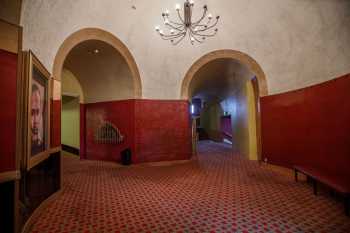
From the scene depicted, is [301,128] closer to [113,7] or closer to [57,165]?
[57,165]

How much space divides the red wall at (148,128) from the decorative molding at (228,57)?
29.5 inches

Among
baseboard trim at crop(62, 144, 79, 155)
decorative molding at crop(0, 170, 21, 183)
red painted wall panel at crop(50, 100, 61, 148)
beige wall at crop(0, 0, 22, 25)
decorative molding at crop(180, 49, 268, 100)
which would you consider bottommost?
baseboard trim at crop(62, 144, 79, 155)

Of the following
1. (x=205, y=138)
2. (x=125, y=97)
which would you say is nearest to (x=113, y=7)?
(x=125, y=97)

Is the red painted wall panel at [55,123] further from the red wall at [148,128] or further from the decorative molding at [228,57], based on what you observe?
the decorative molding at [228,57]

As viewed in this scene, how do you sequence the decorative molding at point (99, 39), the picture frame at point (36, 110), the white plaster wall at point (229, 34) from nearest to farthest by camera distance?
the picture frame at point (36, 110), the white plaster wall at point (229, 34), the decorative molding at point (99, 39)

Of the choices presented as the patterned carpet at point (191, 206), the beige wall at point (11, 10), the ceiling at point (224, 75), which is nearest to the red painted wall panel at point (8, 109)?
the beige wall at point (11, 10)

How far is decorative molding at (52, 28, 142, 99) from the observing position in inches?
154

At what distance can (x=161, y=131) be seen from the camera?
6875 millimetres

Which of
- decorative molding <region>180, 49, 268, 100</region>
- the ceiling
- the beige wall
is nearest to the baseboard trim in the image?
decorative molding <region>180, 49, 268, 100</region>

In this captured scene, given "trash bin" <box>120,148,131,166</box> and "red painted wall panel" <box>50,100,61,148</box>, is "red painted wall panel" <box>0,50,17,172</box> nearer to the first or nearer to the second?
"red painted wall panel" <box>50,100,61,148</box>

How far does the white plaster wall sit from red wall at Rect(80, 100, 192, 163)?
57 centimetres

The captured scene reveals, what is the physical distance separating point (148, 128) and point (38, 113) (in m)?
4.21

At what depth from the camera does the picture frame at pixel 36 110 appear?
2199mm

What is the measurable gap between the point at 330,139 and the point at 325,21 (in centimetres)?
281
